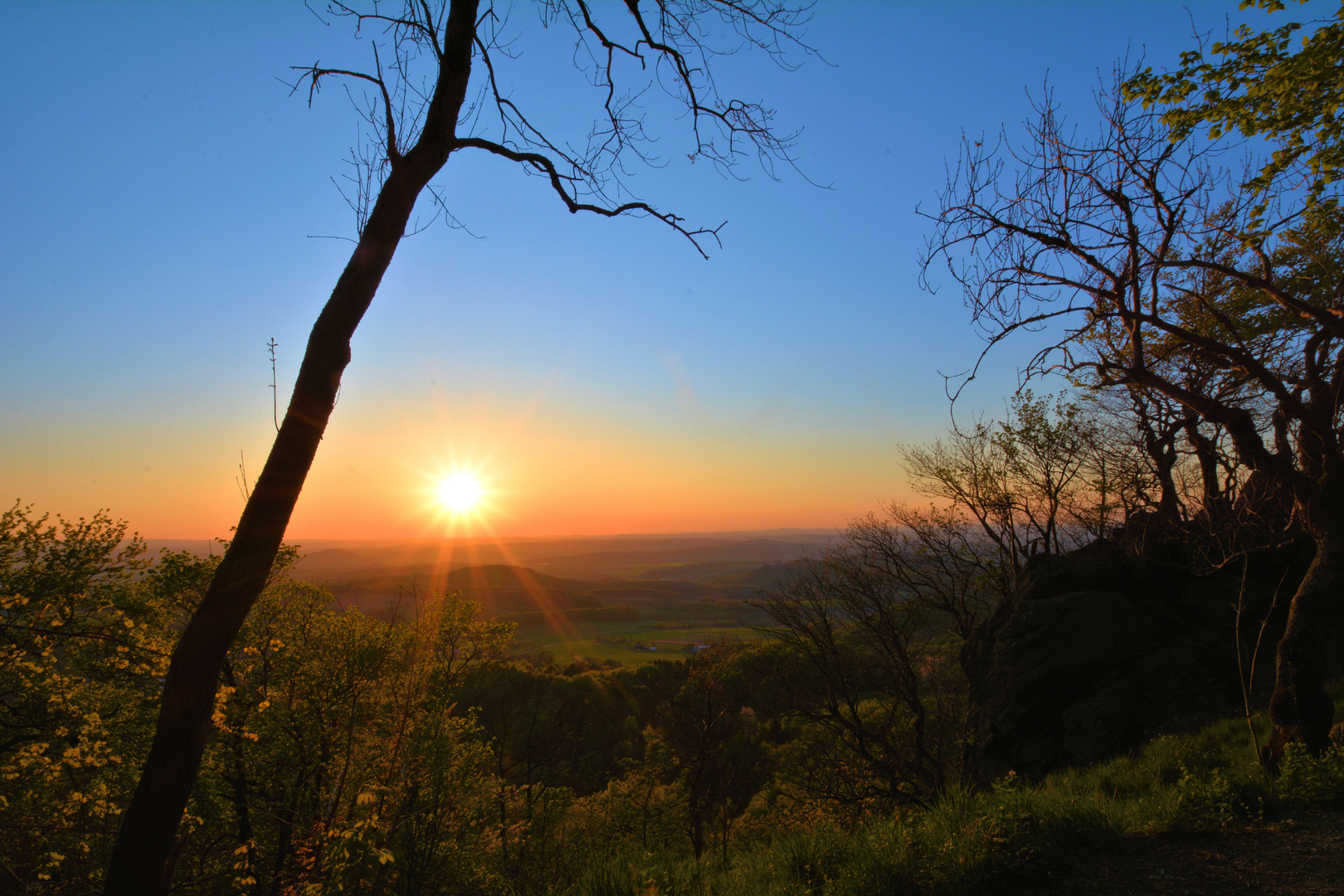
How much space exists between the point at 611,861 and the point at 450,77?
21.6 feet

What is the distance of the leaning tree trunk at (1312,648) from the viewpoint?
651 cm

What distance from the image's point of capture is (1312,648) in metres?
6.70

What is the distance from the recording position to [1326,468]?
6.83 m

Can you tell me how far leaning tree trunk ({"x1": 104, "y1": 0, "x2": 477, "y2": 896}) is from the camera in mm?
2953

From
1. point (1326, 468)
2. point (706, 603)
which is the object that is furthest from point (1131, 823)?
point (706, 603)

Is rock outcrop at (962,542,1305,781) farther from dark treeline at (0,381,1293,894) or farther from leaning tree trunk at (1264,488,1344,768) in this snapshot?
leaning tree trunk at (1264,488,1344,768)

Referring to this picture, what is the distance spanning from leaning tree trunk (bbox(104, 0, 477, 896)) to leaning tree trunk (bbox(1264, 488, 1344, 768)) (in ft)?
32.4

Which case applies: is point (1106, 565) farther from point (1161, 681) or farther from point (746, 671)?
point (746, 671)

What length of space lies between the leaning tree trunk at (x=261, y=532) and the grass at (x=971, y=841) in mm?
3465

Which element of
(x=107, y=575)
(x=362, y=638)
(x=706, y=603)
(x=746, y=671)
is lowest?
(x=706, y=603)

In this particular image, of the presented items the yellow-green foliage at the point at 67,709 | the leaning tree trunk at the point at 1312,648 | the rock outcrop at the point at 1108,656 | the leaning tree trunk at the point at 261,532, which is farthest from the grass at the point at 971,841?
the yellow-green foliage at the point at 67,709

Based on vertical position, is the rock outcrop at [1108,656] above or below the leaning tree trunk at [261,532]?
below

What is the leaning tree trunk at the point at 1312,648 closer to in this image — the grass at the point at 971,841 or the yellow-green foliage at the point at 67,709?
the grass at the point at 971,841

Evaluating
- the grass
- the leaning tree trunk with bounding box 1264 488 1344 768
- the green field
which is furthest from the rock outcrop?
the green field
